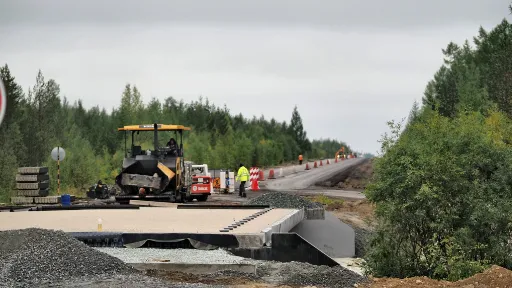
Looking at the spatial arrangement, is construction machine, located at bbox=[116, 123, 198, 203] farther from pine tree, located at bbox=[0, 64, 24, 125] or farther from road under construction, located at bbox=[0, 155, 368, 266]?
pine tree, located at bbox=[0, 64, 24, 125]

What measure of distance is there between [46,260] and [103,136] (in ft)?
252

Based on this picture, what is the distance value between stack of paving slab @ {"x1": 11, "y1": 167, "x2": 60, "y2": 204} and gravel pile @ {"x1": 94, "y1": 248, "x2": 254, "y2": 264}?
73.3 feet

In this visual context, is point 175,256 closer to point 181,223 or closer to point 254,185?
point 181,223

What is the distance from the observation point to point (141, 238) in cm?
1798

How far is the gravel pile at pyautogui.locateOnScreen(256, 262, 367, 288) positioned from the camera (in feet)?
50.7

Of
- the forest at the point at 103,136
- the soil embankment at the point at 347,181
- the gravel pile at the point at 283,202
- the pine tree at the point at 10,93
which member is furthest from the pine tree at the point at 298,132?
the gravel pile at the point at 283,202

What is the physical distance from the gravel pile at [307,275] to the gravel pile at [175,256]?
54cm

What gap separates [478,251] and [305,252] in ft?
11.6

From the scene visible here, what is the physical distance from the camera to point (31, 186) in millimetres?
39781

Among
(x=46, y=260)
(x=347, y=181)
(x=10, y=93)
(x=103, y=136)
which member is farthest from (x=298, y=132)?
(x=46, y=260)

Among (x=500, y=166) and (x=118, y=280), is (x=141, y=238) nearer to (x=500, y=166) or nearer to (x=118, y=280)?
(x=118, y=280)

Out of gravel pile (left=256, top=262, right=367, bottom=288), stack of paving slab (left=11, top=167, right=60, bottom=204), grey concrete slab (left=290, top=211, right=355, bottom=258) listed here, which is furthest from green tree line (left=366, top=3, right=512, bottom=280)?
stack of paving slab (left=11, top=167, right=60, bottom=204)

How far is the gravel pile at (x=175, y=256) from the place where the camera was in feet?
52.6

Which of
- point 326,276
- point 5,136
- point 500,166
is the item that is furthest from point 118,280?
point 5,136
